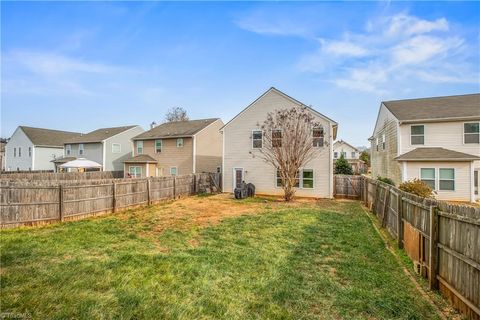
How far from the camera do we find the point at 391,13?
11062 millimetres

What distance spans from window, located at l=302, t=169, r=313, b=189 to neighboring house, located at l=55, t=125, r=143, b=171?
23.0m

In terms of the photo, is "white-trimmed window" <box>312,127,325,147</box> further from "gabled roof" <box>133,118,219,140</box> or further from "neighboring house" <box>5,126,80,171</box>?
"neighboring house" <box>5,126,80,171</box>

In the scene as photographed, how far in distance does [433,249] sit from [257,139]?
15.8 m

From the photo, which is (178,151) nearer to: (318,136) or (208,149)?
(208,149)

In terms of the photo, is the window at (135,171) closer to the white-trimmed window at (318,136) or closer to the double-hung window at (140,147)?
the double-hung window at (140,147)

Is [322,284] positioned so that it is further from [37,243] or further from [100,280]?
[37,243]

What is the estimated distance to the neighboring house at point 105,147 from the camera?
2999 cm

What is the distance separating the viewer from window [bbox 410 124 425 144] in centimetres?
1716

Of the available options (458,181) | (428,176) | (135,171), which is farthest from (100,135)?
(458,181)

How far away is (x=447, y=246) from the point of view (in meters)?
4.18

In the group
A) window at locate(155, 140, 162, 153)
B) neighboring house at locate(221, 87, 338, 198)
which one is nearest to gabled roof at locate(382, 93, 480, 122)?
neighboring house at locate(221, 87, 338, 198)

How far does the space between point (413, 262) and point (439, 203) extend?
174 cm

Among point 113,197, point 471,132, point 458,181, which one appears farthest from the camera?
point 471,132

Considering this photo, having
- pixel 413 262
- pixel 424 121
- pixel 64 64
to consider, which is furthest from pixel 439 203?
pixel 64 64
